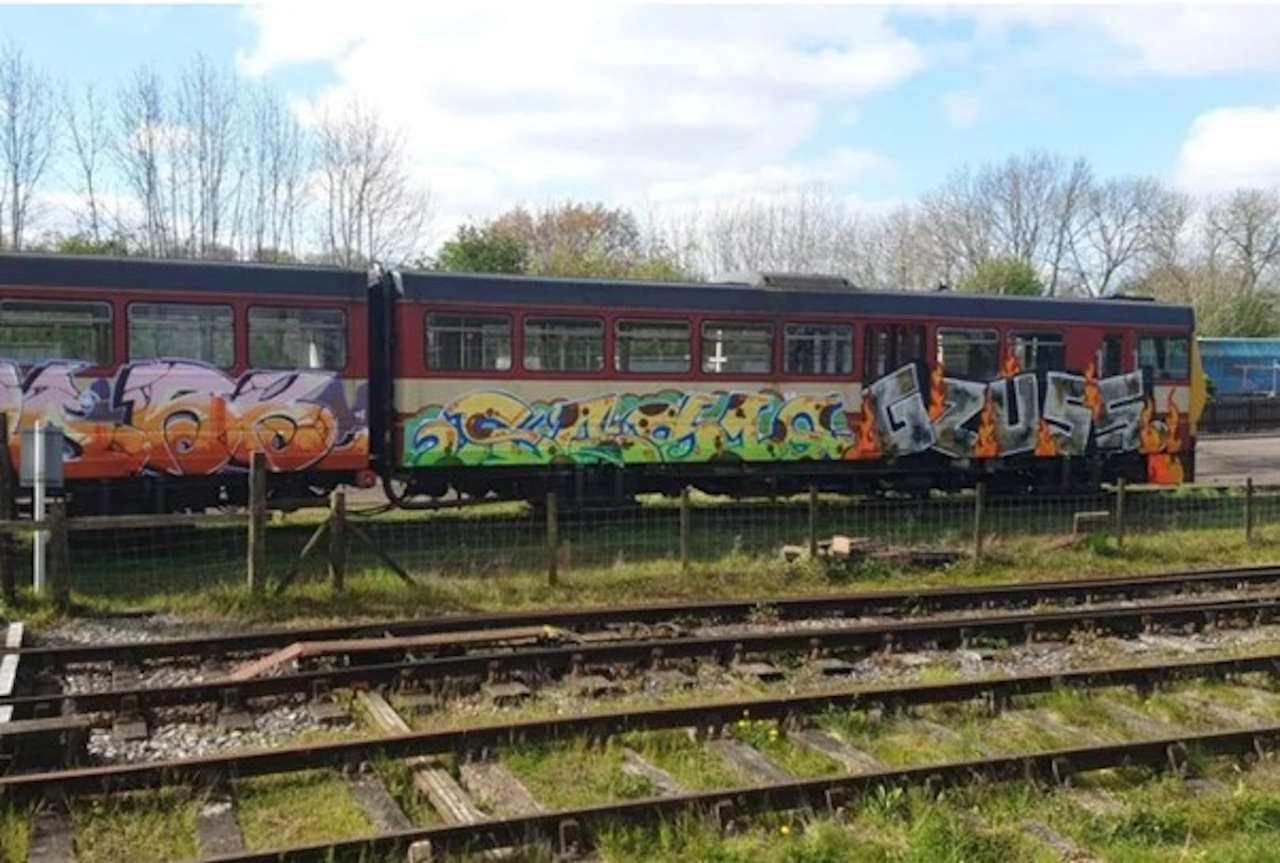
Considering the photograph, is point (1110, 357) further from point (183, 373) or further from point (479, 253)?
point (479, 253)

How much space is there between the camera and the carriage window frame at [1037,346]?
17984mm

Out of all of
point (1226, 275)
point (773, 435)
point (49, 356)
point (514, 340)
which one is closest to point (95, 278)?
point (49, 356)

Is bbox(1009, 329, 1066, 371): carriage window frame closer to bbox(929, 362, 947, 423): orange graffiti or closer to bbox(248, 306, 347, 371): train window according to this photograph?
bbox(929, 362, 947, 423): orange graffiti

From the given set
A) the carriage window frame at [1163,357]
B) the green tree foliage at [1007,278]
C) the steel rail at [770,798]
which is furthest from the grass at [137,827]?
the green tree foliage at [1007,278]

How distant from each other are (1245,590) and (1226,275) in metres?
68.8

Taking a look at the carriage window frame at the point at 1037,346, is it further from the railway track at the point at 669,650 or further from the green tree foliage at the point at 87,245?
the green tree foliage at the point at 87,245

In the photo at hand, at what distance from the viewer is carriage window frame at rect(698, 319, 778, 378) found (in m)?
16.0

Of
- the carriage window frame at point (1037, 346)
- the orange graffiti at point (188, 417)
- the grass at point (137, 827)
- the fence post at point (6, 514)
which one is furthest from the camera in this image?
the carriage window frame at point (1037, 346)

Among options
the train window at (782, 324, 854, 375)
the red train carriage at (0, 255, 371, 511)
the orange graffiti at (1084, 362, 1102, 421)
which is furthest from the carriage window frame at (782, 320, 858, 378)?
the red train carriage at (0, 255, 371, 511)

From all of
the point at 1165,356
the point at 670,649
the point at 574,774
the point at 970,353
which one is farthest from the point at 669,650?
the point at 1165,356

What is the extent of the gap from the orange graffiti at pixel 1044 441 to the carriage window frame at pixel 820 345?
356 cm

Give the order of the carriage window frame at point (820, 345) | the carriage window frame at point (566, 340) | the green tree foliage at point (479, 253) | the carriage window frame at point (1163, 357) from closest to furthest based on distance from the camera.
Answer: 1. the carriage window frame at point (566, 340)
2. the carriage window frame at point (820, 345)
3. the carriage window frame at point (1163, 357)
4. the green tree foliage at point (479, 253)

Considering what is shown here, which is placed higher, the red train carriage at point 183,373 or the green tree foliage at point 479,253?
the green tree foliage at point 479,253

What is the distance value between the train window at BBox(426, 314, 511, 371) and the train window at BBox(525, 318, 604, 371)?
331 millimetres
